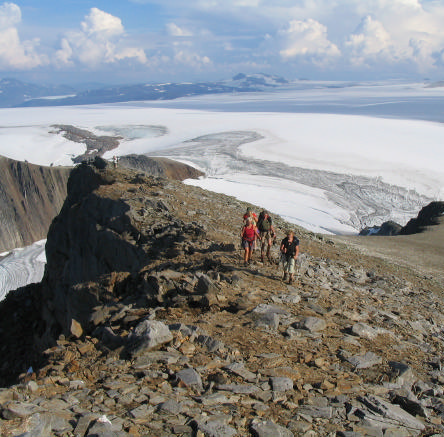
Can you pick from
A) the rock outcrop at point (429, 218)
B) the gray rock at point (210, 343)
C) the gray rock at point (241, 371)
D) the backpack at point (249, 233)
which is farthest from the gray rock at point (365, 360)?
the rock outcrop at point (429, 218)

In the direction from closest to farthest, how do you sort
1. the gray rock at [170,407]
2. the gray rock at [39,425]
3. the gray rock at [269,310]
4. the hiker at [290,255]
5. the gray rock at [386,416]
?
the gray rock at [39,425] → the gray rock at [170,407] → the gray rock at [386,416] → the gray rock at [269,310] → the hiker at [290,255]

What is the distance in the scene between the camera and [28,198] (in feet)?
141

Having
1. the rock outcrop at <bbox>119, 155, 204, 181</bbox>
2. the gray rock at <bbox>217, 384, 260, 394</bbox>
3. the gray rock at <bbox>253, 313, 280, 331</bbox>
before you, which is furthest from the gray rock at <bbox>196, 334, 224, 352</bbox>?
the rock outcrop at <bbox>119, 155, 204, 181</bbox>

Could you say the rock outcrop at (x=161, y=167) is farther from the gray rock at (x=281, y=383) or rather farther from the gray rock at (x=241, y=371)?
the gray rock at (x=281, y=383)

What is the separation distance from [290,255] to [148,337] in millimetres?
3456

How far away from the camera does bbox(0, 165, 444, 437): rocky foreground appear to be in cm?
409

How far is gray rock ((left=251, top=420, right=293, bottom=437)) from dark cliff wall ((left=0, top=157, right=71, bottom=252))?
40.6m

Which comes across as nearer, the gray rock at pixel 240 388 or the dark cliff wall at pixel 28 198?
the gray rock at pixel 240 388

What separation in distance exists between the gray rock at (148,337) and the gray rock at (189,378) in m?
0.57

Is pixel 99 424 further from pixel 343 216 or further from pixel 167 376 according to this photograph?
pixel 343 216

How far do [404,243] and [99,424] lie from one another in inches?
721

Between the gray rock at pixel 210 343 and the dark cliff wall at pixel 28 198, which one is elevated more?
the gray rock at pixel 210 343

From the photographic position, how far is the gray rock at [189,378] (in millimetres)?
4586

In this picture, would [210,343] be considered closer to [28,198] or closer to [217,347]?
[217,347]
